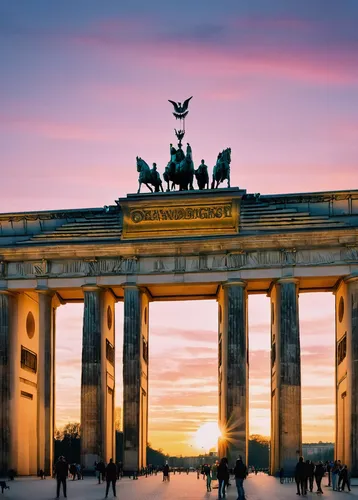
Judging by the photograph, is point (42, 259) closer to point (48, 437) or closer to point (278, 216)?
point (48, 437)

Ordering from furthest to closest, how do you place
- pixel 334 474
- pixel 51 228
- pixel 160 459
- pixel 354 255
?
pixel 160 459 < pixel 51 228 < pixel 354 255 < pixel 334 474

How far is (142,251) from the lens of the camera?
2625 inches

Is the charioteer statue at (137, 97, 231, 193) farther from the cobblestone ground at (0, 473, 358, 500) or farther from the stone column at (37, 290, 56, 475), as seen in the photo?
the cobblestone ground at (0, 473, 358, 500)

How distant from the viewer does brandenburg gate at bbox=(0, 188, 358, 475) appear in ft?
210

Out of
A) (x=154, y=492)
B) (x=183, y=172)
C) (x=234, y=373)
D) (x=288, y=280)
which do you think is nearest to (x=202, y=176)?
(x=183, y=172)

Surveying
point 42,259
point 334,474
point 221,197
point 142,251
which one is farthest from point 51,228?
point 334,474

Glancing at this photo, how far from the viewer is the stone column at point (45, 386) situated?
65812 millimetres

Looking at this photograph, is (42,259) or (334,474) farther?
(42,259)

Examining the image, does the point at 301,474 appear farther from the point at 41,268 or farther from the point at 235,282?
the point at 41,268

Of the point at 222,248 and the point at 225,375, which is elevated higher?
the point at 222,248

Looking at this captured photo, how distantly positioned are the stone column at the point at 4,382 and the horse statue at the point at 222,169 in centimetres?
1743

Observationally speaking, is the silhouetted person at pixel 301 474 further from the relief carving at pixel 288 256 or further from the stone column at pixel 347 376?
the relief carving at pixel 288 256

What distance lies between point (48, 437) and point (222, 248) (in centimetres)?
1835

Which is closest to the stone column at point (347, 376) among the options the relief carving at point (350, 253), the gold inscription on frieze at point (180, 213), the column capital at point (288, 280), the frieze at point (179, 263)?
the relief carving at point (350, 253)
